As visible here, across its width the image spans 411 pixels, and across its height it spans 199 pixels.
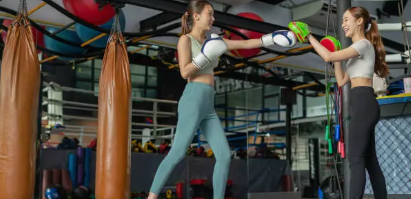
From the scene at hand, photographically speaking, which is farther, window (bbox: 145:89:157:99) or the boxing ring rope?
window (bbox: 145:89:157:99)

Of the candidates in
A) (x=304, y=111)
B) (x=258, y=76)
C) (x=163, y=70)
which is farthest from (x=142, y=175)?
(x=304, y=111)

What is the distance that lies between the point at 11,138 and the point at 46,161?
2.62m

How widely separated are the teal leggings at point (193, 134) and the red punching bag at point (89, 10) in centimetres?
222

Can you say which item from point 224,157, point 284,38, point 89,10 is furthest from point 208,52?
Answer: point 89,10

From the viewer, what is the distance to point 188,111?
102 inches

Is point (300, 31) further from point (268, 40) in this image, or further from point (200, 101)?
point (200, 101)

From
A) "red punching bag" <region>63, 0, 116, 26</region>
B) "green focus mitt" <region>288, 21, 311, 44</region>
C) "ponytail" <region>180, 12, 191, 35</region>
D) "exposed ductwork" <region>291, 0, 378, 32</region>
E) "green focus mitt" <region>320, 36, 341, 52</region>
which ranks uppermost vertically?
"exposed ductwork" <region>291, 0, 378, 32</region>

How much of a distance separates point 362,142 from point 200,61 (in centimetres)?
98

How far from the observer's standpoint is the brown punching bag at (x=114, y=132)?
139 inches

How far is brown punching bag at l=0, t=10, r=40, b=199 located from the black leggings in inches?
80.5

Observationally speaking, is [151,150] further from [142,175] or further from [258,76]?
[258,76]

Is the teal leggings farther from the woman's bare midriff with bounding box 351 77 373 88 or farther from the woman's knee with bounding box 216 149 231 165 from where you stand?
the woman's bare midriff with bounding box 351 77 373 88

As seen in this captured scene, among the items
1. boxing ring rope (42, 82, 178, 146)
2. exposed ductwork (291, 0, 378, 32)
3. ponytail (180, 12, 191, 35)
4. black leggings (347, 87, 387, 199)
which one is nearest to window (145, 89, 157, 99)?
boxing ring rope (42, 82, 178, 146)

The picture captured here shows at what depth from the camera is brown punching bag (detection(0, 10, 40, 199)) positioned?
308 centimetres
